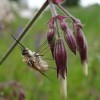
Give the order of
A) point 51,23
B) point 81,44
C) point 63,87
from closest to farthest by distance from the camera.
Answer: point 63,87
point 51,23
point 81,44

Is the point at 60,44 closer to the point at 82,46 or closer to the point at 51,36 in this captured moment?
the point at 51,36

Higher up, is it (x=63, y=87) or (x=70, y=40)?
(x=70, y=40)

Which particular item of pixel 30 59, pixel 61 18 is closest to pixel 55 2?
pixel 61 18

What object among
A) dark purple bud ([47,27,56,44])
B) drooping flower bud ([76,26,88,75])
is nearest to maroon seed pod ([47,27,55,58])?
dark purple bud ([47,27,56,44])

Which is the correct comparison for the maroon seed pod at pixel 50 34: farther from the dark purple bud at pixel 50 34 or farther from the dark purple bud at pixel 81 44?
the dark purple bud at pixel 81 44

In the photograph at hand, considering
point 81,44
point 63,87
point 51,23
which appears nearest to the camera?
point 63,87

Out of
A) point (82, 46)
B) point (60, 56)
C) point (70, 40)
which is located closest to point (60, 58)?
point (60, 56)

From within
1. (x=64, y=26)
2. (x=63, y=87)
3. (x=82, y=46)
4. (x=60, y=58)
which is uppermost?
(x=64, y=26)

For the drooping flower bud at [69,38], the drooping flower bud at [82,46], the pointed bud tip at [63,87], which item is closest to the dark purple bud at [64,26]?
the drooping flower bud at [69,38]

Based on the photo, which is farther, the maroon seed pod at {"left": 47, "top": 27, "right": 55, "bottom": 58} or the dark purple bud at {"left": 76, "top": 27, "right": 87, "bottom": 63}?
the dark purple bud at {"left": 76, "top": 27, "right": 87, "bottom": 63}

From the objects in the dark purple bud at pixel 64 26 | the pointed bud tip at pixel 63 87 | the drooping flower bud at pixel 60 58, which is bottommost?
the pointed bud tip at pixel 63 87

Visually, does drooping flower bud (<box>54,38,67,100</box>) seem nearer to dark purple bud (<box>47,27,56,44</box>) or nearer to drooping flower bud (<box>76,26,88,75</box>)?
dark purple bud (<box>47,27,56,44</box>)
